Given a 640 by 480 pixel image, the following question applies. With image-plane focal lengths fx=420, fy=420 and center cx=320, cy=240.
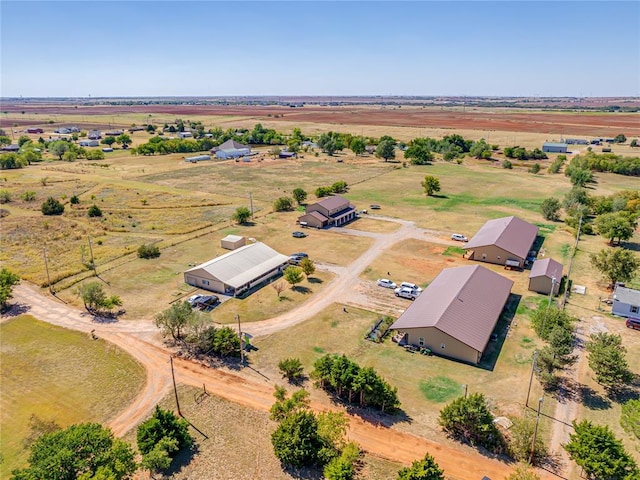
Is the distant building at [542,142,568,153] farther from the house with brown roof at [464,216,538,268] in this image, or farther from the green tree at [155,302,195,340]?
the green tree at [155,302,195,340]

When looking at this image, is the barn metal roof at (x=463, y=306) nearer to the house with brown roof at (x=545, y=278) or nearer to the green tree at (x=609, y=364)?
the house with brown roof at (x=545, y=278)

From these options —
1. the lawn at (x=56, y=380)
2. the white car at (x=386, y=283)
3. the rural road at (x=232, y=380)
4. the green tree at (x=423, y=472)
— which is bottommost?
the lawn at (x=56, y=380)

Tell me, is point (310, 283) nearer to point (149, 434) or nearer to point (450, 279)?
point (450, 279)

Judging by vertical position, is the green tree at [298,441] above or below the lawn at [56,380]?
above

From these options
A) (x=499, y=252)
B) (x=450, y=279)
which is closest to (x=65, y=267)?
(x=450, y=279)

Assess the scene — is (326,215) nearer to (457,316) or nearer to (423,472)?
(457,316)

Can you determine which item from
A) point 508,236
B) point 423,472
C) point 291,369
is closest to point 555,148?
point 508,236

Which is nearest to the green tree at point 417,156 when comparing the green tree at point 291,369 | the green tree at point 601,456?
the green tree at point 291,369
